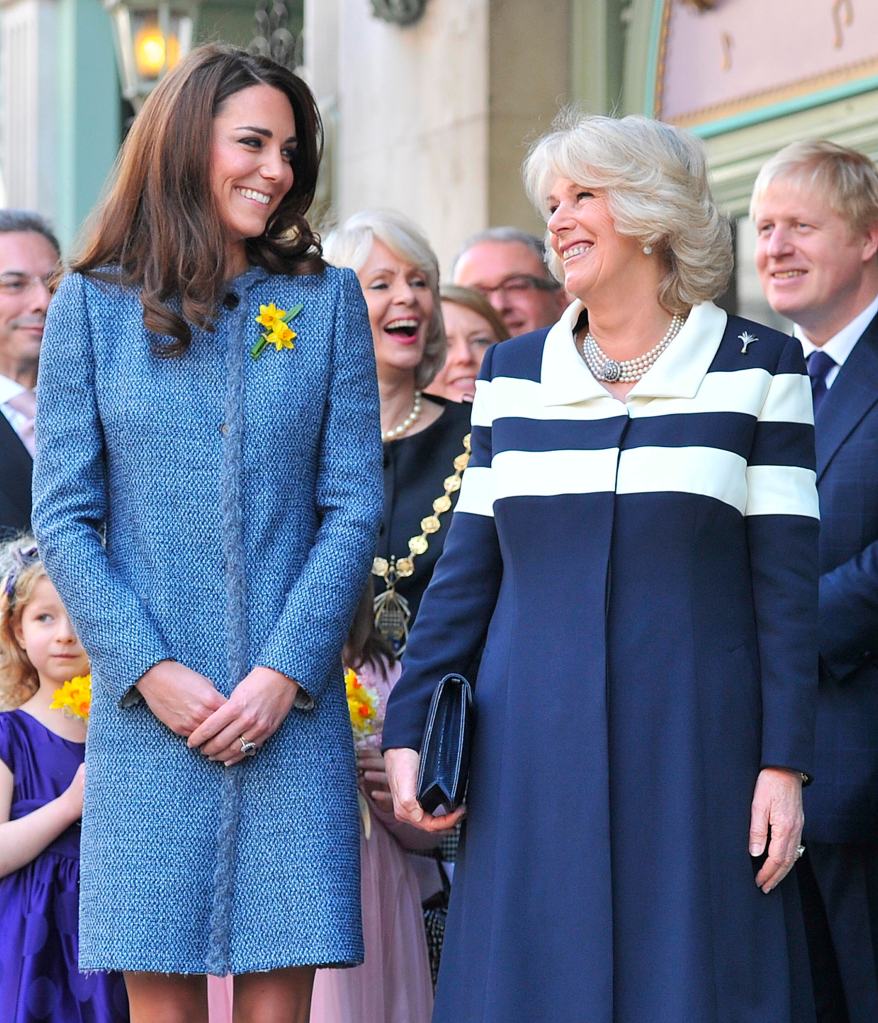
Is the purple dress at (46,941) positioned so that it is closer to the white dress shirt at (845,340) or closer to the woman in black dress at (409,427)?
the woman in black dress at (409,427)

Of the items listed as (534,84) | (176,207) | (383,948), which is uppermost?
(534,84)

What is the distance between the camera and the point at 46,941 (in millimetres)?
4629

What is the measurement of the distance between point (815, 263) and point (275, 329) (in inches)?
73.5

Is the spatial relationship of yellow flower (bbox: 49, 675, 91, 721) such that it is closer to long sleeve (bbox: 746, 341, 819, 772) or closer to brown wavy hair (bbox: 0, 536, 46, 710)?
brown wavy hair (bbox: 0, 536, 46, 710)

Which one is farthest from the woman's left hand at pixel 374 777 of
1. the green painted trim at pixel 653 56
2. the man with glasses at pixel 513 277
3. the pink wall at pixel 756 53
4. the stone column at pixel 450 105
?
the green painted trim at pixel 653 56

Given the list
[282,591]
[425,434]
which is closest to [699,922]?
[282,591]

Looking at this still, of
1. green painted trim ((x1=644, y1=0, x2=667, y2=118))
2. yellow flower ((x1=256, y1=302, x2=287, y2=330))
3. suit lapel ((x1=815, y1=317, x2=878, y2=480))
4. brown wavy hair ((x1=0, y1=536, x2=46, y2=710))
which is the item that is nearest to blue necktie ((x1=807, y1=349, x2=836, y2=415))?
suit lapel ((x1=815, y1=317, x2=878, y2=480))

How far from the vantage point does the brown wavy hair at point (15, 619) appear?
4.95 m

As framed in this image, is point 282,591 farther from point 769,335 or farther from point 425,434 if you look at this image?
point 425,434

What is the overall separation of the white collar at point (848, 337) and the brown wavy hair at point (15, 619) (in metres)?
2.00

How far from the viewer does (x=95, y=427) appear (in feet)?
12.7

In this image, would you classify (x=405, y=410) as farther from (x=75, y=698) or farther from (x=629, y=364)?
(x=629, y=364)

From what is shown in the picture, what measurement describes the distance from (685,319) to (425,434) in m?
1.55

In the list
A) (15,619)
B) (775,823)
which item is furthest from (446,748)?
(15,619)
